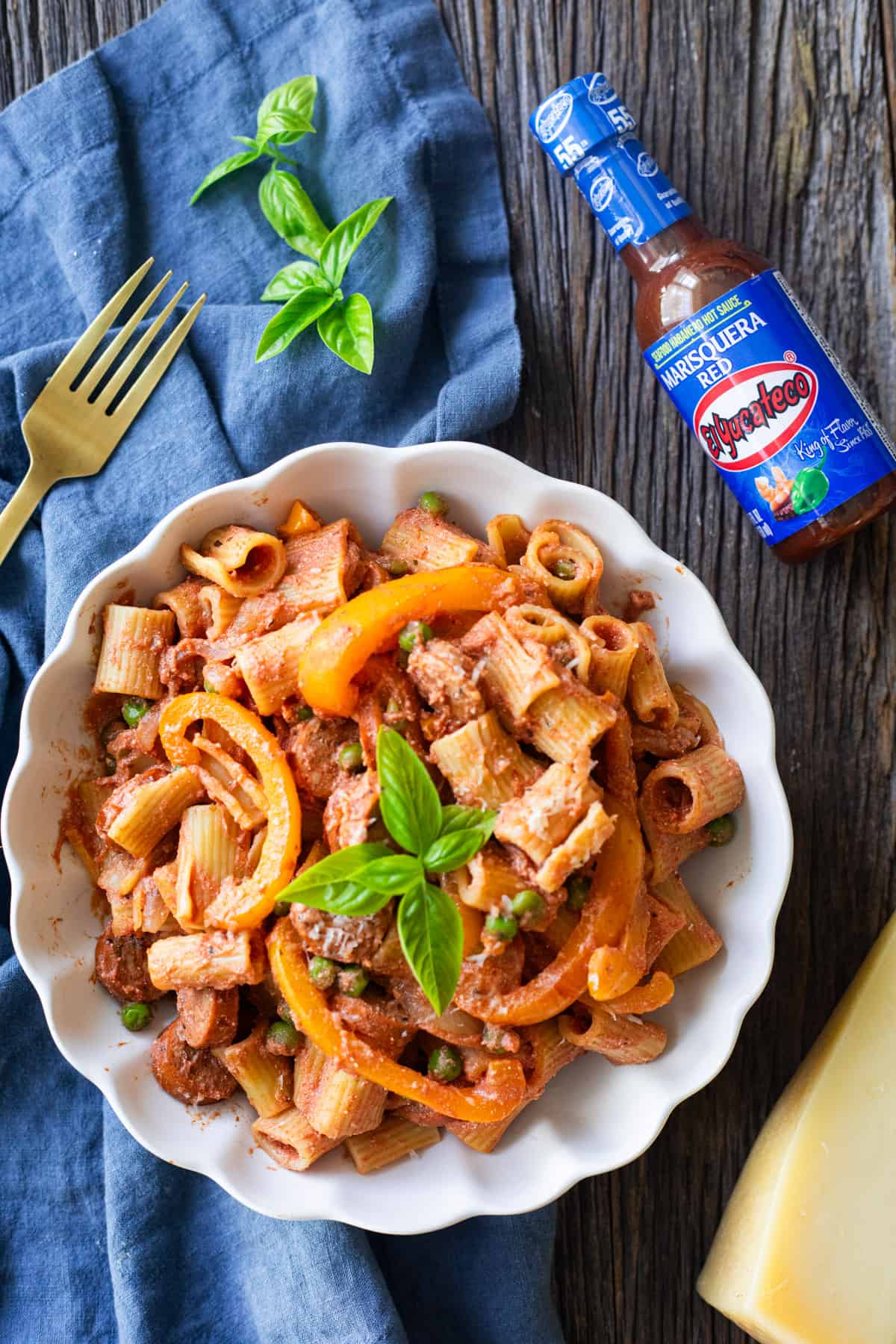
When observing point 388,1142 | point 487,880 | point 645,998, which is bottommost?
point 388,1142

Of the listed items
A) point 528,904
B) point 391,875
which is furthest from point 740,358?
point 391,875

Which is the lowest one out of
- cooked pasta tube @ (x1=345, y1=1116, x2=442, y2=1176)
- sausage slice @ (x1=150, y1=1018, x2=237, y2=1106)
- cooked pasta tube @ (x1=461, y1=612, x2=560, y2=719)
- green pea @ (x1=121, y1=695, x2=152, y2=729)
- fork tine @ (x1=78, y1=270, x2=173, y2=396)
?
cooked pasta tube @ (x1=345, y1=1116, x2=442, y2=1176)

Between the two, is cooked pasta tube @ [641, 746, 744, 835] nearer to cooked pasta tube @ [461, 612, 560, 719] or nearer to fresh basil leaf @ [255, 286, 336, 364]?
cooked pasta tube @ [461, 612, 560, 719]

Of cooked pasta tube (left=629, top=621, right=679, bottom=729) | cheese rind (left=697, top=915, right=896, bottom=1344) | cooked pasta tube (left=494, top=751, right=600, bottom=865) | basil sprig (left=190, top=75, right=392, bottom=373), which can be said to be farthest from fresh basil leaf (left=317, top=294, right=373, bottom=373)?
cheese rind (left=697, top=915, right=896, bottom=1344)

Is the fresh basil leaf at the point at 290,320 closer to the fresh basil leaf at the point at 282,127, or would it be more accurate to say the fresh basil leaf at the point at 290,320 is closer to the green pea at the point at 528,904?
the fresh basil leaf at the point at 282,127

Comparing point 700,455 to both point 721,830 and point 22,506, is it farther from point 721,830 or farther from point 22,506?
point 22,506

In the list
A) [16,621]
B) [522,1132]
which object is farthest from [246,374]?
[522,1132]

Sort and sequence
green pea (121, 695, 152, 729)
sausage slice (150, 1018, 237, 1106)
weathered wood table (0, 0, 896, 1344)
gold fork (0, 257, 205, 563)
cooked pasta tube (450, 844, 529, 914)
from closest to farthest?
cooked pasta tube (450, 844, 529, 914)
sausage slice (150, 1018, 237, 1106)
green pea (121, 695, 152, 729)
gold fork (0, 257, 205, 563)
weathered wood table (0, 0, 896, 1344)
